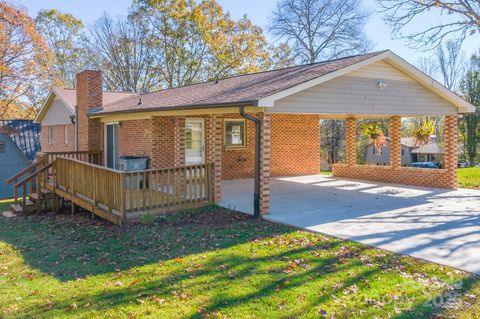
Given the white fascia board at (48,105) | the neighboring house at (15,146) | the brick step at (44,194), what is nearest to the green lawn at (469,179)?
the brick step at (44,194)

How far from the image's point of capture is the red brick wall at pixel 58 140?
18.9m

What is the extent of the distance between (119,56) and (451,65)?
3313 cm

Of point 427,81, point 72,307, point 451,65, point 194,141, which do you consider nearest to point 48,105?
point 194,141

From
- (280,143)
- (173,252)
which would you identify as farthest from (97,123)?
(173,252)

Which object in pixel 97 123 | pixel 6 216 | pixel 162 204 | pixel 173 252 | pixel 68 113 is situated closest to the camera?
pixel 173 252

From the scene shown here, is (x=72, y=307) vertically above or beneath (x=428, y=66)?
beneath

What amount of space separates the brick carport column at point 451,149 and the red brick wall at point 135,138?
31.9ft

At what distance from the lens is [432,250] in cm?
656

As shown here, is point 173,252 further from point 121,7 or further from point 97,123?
point 121,7

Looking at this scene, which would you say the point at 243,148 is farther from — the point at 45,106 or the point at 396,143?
the point at 45,106

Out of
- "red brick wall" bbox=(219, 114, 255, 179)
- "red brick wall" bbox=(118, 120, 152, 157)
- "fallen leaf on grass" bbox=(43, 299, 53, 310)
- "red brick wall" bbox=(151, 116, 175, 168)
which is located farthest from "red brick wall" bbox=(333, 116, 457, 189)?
"fallen leaf on grass" bbox=(43, 299, 53, 310)

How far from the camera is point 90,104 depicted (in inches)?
641

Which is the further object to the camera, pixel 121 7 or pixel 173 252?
pixel 121 7

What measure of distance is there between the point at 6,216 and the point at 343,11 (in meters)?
26.7
